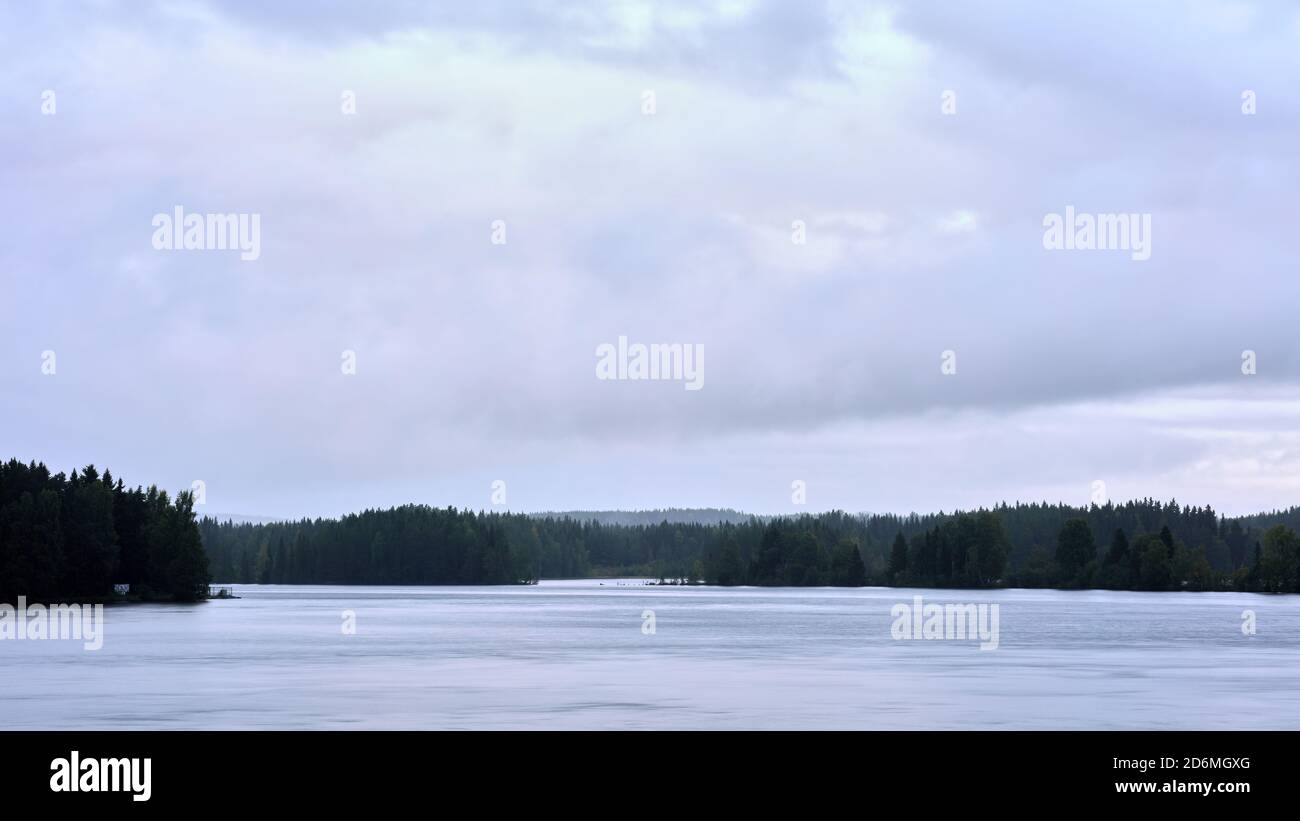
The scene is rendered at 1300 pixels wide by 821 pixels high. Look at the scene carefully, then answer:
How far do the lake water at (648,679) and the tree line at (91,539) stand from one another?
151 feet

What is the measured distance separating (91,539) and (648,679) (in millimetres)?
116054

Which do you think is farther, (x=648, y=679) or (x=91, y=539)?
(x=91, y=539)

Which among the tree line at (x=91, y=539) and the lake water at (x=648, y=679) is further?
the tree line at (x=91, y=539)

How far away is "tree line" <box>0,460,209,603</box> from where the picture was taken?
6038 inches

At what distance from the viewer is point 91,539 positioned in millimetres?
161500

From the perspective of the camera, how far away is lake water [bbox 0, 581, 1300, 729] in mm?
46250

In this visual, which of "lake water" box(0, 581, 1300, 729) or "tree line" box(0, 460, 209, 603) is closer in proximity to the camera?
"lake water" box(0, 581, 1300, 729)

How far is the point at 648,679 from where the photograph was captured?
61281mm

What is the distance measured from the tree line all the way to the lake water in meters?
45.9

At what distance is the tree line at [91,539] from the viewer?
503ft
